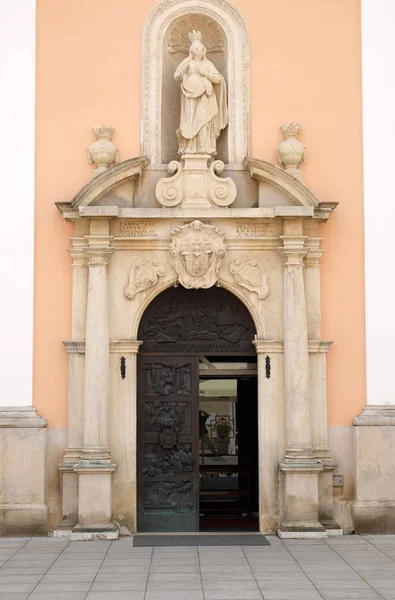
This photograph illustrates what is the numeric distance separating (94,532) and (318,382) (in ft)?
10.6

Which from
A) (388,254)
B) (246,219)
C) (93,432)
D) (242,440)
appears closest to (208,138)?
(246,219)

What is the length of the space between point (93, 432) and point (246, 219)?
318cm

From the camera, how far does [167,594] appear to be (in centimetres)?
820

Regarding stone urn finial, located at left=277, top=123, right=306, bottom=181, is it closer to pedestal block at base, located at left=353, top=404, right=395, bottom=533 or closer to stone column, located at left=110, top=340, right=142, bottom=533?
stone column, located at left=110, top=340, right=142, bottom=533

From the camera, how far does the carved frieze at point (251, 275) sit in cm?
1125

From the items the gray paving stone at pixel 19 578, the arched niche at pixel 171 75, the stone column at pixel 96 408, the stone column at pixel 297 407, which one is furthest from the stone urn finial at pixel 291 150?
the gray paving stone at pixel 19 578

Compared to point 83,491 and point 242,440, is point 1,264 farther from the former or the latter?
point 242,440

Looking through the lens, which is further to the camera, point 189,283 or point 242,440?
point 242,440

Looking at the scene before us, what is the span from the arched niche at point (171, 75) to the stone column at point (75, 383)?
1486 millimetres

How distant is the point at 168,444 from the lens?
11328 mm

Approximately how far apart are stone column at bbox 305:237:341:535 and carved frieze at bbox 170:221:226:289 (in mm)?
1130

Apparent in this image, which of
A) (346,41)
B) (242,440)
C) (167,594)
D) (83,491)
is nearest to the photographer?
(167,594)

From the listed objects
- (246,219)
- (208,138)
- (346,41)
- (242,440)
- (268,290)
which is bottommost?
(242,440)

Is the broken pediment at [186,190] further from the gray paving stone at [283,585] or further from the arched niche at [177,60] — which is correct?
the gray paving stone at [283,585]
